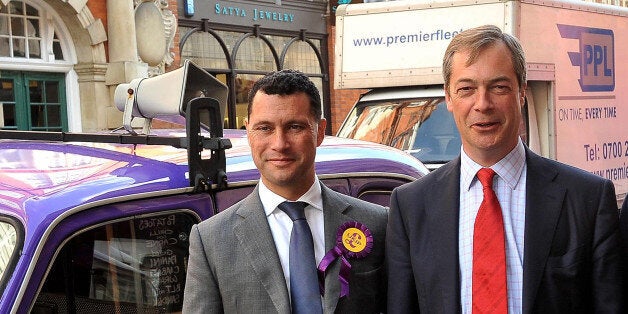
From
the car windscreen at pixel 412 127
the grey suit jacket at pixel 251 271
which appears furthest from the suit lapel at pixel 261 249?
the car windscreen at pixel 412 127

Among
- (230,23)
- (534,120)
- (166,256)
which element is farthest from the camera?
(230,23)

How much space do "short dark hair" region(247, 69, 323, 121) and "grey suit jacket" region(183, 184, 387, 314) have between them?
27cm

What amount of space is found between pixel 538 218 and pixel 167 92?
172 cm

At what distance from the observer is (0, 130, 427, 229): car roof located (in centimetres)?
307

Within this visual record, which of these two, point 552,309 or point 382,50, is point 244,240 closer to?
point 552,309

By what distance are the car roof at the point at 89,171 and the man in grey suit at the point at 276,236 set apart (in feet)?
1.44

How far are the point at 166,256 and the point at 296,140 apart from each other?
30.6 inches

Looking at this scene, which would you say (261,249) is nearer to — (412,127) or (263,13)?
(412,127)

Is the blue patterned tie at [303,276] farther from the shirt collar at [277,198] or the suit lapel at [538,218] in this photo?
the suit lapel at [538,218]

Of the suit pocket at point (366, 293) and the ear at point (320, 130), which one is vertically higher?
the ear at point (320, 130)

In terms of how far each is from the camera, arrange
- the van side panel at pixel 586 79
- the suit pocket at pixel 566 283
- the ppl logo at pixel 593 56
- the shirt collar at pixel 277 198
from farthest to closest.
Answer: the ppl logo at pixel 593 56 → the van side panel at pixel 586 79 → the shirt collar at pixel 277 198 → the suit pocket at pixel 566 283

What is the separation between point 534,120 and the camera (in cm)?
1143

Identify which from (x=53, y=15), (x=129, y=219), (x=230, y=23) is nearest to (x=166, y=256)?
(x=129, y=219)

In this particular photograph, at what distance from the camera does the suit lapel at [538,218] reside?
106 inches
